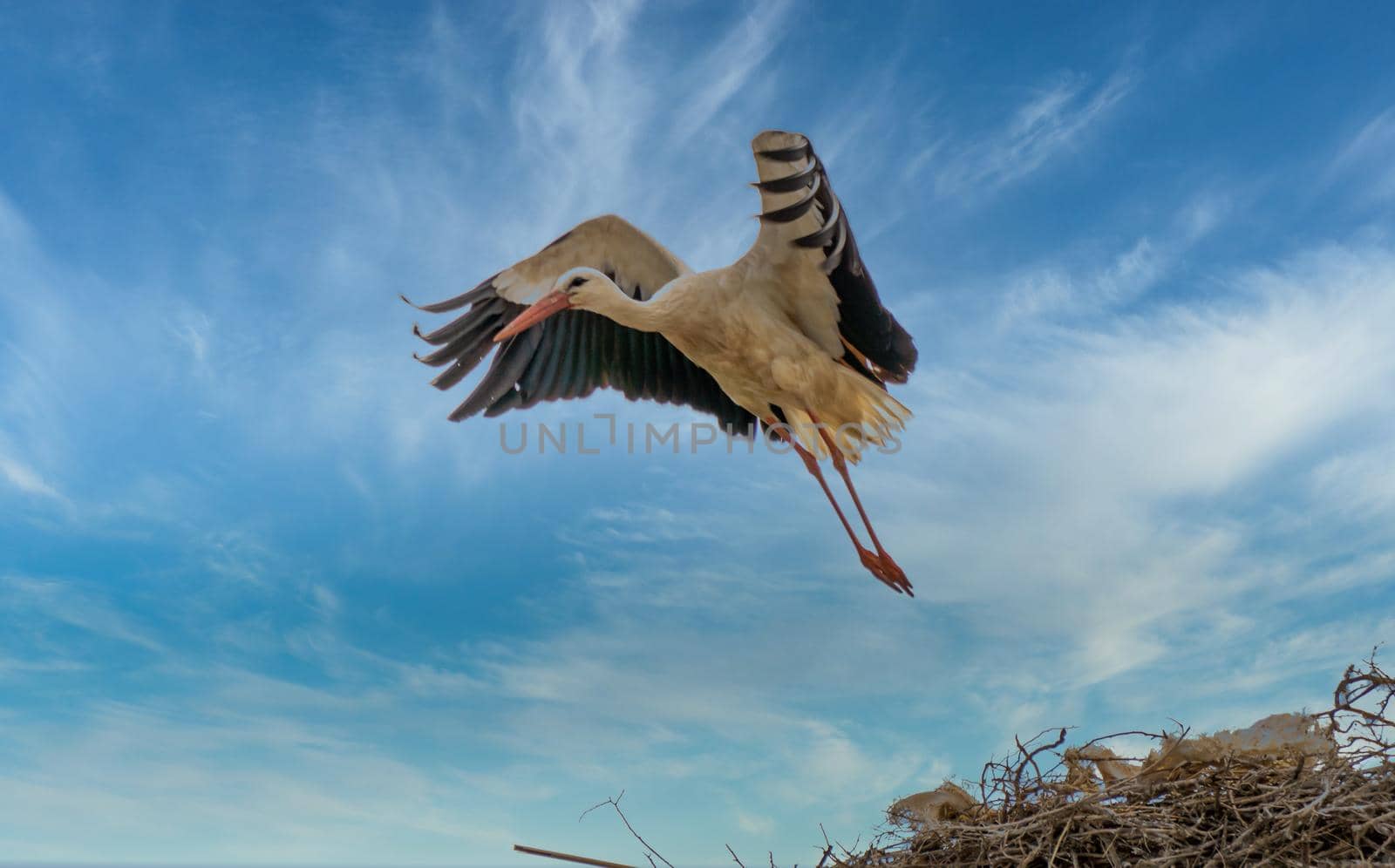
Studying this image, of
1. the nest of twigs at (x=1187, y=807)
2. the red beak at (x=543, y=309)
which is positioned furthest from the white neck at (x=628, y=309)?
the nest of twigs at (x=1187, y=807)

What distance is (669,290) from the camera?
4203 mm

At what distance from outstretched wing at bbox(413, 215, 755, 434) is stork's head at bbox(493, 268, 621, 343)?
421 millimetres

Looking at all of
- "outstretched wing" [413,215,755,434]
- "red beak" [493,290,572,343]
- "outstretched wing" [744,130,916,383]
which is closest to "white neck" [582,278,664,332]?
"red beak" [493,290,572,343]

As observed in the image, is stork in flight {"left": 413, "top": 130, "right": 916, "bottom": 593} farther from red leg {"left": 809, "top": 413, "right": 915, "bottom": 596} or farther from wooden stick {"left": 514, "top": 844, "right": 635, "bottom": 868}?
wooden stick {"left": 514, "top": 844, "right": 635, "bottom": 868}

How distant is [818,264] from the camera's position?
3.94 meters

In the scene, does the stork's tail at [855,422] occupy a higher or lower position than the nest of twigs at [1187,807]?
higher

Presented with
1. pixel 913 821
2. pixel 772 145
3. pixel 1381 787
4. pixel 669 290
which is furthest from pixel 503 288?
pixel 1381 787

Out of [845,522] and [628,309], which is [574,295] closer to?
[628,309]

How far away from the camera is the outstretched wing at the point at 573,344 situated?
4.71 metres

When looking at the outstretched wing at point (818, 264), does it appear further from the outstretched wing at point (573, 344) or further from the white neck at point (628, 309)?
the outstretched wing at point (573, 344)

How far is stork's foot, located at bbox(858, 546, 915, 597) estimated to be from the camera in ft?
14.7

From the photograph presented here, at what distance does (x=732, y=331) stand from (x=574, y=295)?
70cm

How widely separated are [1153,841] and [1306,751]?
477mm

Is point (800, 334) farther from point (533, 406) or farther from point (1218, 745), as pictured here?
point (1218, 745)
